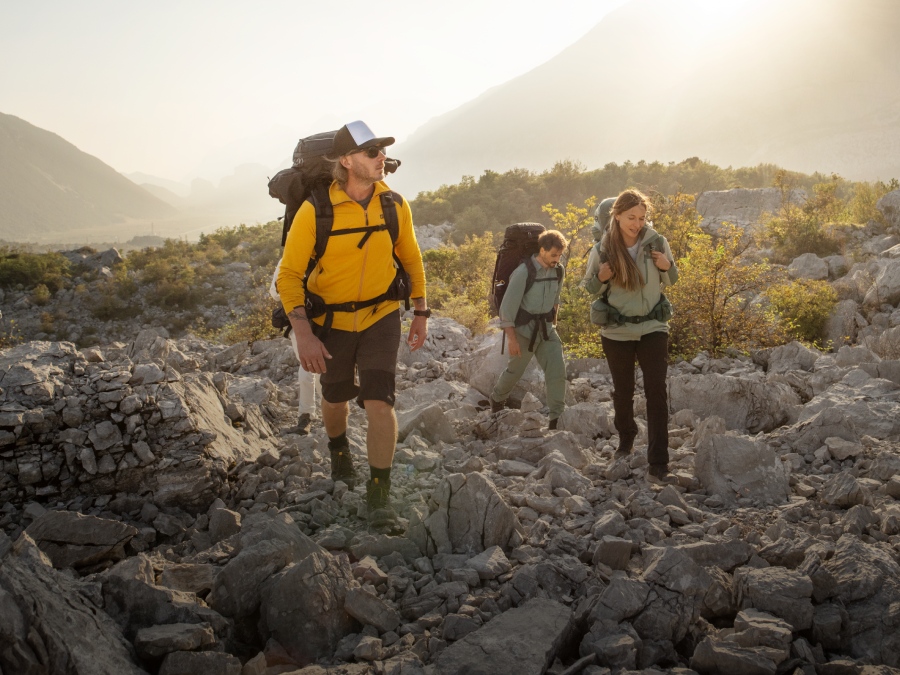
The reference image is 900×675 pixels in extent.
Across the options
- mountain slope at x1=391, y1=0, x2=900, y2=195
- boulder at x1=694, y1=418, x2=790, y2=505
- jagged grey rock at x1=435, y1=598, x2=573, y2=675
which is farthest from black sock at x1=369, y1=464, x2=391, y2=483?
mountain slope at x1=391, y1=0, x2=900, y2=195

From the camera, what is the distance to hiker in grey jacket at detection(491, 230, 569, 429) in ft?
18.4

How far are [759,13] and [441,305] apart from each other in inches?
6871

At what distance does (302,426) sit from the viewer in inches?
231

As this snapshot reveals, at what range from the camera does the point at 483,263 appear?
1791 centimetres

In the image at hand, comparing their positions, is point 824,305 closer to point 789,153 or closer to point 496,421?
point 496,421

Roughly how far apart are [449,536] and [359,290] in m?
1.57

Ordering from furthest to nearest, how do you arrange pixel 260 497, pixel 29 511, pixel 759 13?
pixel 759 13 → pixel 260 497 → pixel 29 511

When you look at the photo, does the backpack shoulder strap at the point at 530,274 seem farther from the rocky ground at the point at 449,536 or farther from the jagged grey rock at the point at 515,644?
the jagged grey rock at the point at 515,644

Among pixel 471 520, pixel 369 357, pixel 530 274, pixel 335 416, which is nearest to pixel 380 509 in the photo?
pixel 471 520

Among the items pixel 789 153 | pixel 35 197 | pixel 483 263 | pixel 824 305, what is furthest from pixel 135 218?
pixel 824 305

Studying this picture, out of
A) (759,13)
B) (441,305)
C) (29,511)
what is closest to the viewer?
(29,511)

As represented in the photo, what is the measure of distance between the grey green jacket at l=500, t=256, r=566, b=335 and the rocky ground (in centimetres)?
100

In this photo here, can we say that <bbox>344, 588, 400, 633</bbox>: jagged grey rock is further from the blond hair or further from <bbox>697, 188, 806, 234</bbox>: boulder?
<bbox>697, 188, 806, 234</bbox>: boulder

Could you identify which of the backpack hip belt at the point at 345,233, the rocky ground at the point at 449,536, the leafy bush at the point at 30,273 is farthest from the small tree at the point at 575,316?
the leafy bush at the point at 30,273
